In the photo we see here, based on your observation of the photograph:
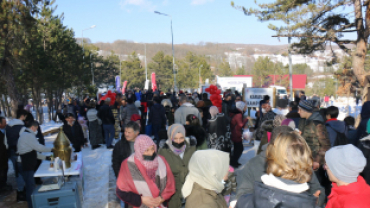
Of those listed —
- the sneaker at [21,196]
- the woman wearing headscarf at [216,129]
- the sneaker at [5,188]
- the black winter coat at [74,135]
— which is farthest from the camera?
the black winter coat at [74,135]

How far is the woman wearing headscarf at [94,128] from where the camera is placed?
959cm

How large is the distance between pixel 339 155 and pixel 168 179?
70.3 inches

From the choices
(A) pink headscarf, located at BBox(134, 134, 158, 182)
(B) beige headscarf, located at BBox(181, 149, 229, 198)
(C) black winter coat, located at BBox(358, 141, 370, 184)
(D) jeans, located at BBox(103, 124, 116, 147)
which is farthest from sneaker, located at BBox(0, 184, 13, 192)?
(C) black winter coat, located at BBox(358, 141, 370, 184)

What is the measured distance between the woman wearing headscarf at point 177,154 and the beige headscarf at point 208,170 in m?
1.15

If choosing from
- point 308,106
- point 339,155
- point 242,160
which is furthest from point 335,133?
point 242,160

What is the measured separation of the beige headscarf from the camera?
100 inches

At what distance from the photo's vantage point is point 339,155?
2.29 meters

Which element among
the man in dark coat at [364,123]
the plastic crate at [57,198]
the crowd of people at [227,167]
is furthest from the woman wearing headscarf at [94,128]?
the man in dark coat at [364,123]

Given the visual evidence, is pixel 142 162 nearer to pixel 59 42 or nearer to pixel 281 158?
pixel 281 158

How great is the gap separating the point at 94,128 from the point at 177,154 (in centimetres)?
646

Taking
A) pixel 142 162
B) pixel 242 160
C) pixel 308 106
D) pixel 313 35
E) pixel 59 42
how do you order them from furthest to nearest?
1. pixel 59 42
2. pixel 313 35
3. pixel 242 160
4. pixel 308 106
5. pixel 142 162

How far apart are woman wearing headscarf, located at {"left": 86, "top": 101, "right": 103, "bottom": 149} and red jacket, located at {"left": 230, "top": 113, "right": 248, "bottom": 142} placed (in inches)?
182

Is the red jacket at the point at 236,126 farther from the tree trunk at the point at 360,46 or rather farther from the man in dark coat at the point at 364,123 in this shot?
the tree trunk at the point at 360,46

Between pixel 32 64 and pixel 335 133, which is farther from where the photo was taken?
pixel 32 64
